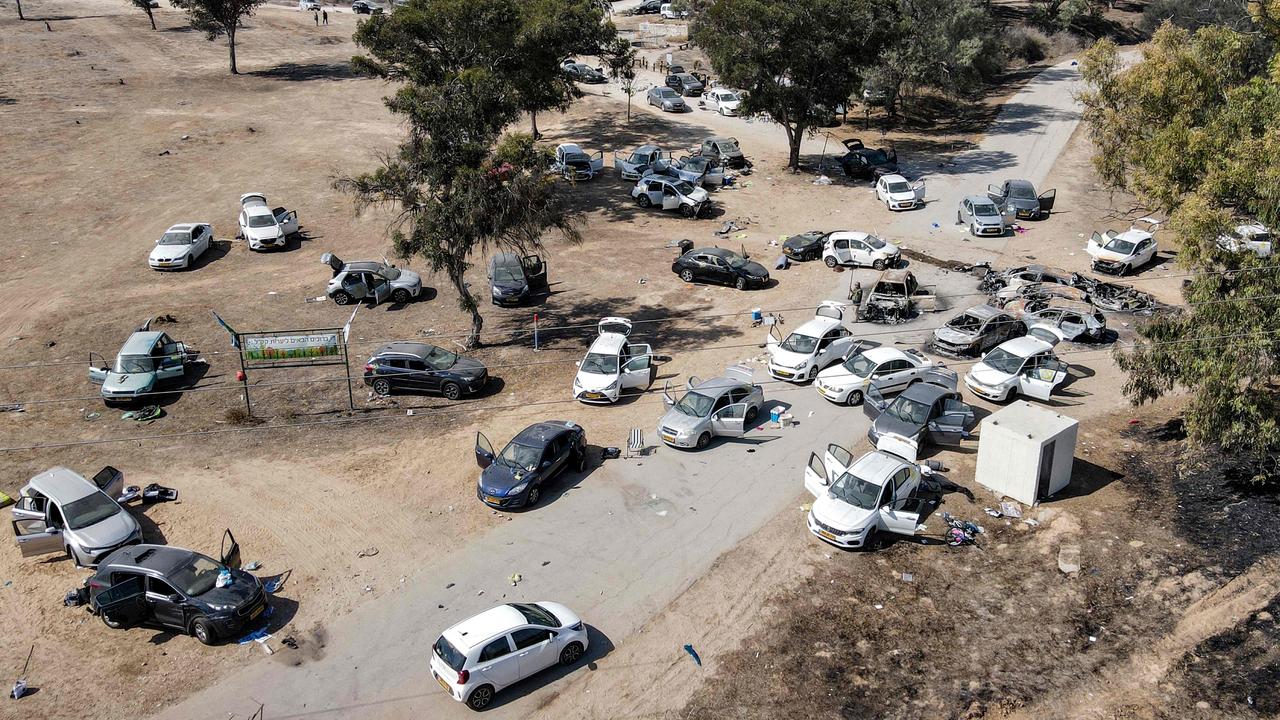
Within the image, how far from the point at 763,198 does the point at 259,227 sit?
22.9 m

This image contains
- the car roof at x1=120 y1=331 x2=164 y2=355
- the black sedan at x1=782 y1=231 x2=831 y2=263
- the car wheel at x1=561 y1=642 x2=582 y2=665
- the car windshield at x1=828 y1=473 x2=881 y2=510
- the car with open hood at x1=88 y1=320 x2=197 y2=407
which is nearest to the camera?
the car wheel at x1=561 y1=642 x2=582 y2=665

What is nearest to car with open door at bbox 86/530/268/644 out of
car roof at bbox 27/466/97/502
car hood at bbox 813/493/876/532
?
car roof at bbox 27/466/97/502

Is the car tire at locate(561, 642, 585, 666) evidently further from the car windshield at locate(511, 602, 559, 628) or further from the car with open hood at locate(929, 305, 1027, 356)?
the car with open hood at locate(929, 305, 1027, 356)

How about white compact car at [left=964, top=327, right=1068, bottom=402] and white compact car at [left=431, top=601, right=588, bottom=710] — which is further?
white compact car at [left=964, top=327, right=1068, bottom=402]

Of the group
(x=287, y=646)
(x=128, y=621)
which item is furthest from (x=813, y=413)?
(x=128, y=621)

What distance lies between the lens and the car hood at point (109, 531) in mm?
18656

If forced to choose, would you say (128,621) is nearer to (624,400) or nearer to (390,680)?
(390,680)

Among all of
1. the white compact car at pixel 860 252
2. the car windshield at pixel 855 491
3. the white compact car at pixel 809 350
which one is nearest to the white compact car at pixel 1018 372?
the white compact car at pixel 809 350

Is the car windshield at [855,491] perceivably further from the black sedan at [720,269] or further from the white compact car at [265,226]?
the white compact car at [265,226]

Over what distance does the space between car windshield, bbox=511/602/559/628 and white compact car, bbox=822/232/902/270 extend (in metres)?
22.9

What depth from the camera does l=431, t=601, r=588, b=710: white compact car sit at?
14562mm

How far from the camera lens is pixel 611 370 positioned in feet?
84.0

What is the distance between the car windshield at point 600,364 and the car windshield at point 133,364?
41.5ft

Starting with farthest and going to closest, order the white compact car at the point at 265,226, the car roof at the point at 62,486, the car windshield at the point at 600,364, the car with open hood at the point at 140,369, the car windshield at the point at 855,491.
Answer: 1. the white compact car at the point at 265,226
2. the car windshield at the point at 600,364
3. the car with open hood at the point at 140,369
4. the car roof at the point at 62,486
5. the car windshield at the point at 855,491
